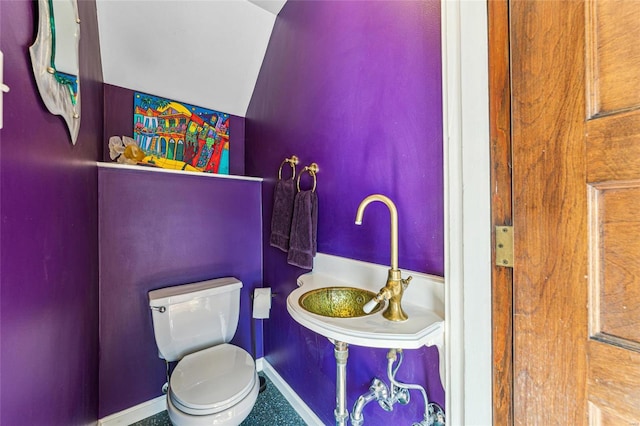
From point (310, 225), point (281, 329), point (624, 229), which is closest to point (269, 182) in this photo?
point (310, 225)

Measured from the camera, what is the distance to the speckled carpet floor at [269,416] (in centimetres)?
144

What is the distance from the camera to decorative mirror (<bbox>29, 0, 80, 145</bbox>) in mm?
578

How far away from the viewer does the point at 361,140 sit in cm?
106

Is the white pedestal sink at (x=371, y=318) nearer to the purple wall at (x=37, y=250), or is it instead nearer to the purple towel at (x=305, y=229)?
the purple towel at (x=305, y=229)

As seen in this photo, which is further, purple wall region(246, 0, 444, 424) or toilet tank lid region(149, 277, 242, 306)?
toilet tank lid region(149, 277, 242, 306)

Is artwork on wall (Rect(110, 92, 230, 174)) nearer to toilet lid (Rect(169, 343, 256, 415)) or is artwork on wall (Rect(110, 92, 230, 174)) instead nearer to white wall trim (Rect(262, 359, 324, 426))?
toilet lid (Rect(169, 343, 256, 415))

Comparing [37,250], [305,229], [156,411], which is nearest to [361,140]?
[305,229]

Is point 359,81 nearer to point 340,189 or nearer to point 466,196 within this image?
point 340,189

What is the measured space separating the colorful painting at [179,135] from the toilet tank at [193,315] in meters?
0.91

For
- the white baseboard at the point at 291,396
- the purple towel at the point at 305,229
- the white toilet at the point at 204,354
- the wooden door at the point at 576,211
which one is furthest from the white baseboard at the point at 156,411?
the wooden door at the point at 576,211

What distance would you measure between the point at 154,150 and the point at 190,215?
64 centimetres

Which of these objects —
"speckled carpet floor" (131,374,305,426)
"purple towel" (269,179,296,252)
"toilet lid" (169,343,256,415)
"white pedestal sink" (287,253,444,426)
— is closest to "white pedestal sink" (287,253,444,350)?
"white pedestal sink" (287,253,444,426)

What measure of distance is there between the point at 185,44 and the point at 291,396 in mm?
2380

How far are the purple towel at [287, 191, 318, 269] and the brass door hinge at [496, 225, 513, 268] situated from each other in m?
0.81
